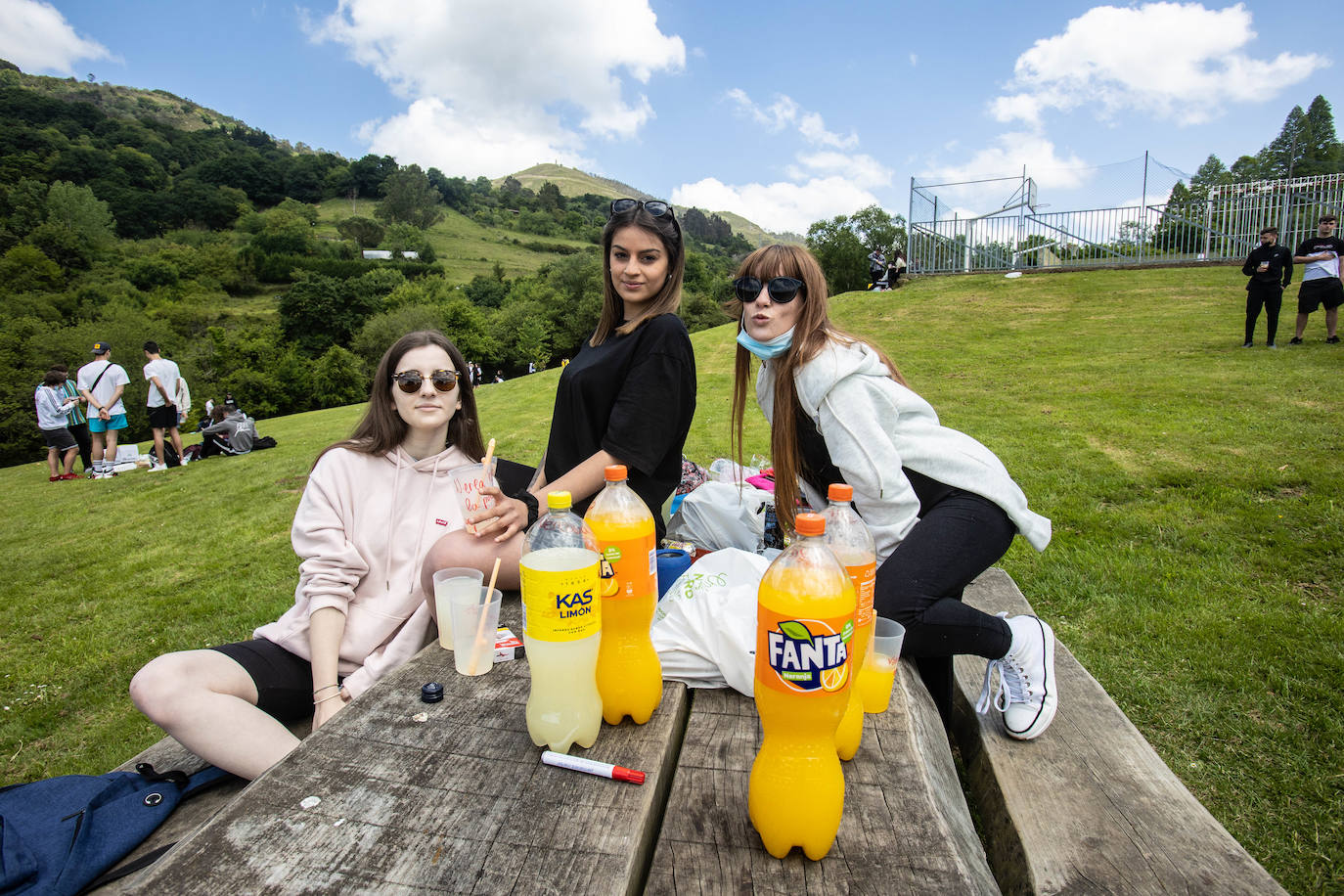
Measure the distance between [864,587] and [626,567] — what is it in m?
0.59

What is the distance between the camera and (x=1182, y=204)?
19.8m

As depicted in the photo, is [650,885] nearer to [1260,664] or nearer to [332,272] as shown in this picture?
[1260,664]

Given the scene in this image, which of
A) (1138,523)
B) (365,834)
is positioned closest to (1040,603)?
(1138,523)

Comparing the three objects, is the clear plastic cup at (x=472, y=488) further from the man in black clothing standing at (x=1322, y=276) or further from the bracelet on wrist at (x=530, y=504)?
the man in black clothing standing at (x=1322, y=276)

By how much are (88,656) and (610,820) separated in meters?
5.83

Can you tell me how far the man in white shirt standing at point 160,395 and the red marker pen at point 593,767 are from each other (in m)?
14.2

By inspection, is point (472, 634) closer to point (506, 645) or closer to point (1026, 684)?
point (506, 645)

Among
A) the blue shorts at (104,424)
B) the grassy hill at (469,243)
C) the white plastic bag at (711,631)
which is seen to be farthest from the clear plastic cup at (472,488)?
the grassy hill at (469,243)

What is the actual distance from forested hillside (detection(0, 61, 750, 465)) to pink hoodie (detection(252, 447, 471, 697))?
37791mm

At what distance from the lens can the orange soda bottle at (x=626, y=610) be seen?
5.36 feet

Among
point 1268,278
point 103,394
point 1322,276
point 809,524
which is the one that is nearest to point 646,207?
point 809,524

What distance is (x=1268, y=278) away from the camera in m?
10.3

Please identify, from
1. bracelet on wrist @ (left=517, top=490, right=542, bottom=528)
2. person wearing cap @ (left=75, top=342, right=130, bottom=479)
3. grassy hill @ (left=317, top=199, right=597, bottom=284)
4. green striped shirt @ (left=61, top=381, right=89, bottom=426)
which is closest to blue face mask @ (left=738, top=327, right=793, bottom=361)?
bracelet on wrist @ (left=517, top=490, right=542, bottom=528)

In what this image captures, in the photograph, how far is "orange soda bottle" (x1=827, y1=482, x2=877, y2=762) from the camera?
1550 mm
